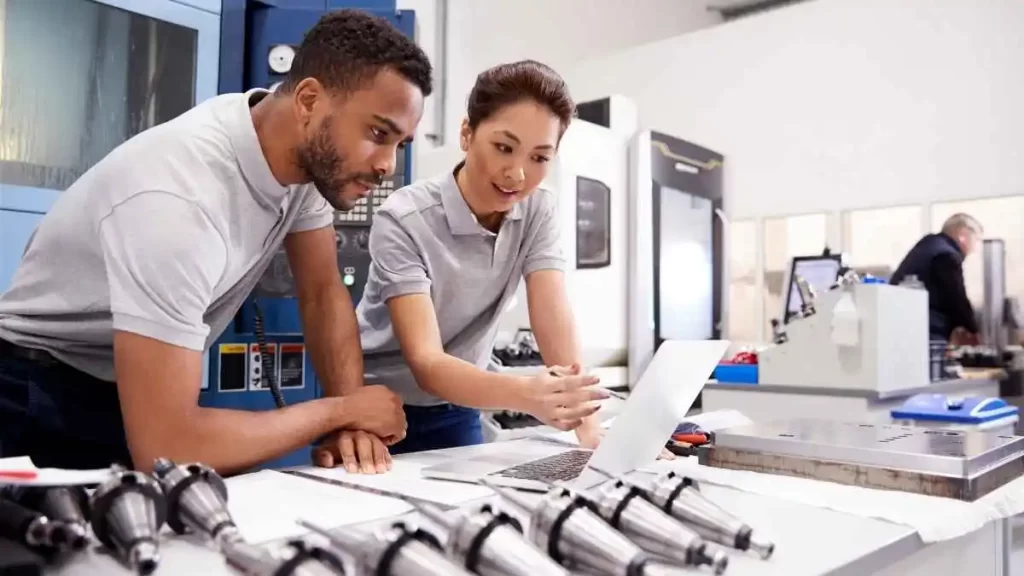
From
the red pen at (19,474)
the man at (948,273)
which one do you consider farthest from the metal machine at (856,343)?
the red pen at (19,474)

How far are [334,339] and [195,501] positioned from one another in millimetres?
643

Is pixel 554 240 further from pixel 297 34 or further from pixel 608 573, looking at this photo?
pixel 608 573

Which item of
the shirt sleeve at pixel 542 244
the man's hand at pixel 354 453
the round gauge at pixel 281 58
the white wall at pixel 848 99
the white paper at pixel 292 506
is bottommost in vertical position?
the white paper at pixel 292 506

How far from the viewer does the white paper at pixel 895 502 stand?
0.89m

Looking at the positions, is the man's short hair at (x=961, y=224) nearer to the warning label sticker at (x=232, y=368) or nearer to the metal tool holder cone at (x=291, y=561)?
the warning label sticker at (x=232, y=368)

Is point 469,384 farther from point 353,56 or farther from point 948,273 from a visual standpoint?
point 948,273

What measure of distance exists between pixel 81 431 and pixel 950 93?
4.05 meters

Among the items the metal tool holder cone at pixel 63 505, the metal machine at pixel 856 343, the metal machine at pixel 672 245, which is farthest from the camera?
the metal machine at pixel 672 245

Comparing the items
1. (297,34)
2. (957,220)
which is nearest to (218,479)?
(297,34)

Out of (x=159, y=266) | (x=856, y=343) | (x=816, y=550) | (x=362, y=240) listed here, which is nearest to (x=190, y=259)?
(x=159, y=266)

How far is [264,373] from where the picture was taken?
1.83 metres

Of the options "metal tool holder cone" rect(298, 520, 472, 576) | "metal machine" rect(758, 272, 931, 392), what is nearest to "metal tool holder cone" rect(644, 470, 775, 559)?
"metal tool holder cone" rect(298, 520, 472, 576)

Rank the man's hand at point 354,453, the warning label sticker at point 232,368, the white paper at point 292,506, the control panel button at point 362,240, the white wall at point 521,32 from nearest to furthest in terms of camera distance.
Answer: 1. the white paper at point 292,506
2. the man's hand at point 354,453
3. the warning label sticker at point 232,368
4. the control panel button at point 362,240
5. the white wall at point 521,32

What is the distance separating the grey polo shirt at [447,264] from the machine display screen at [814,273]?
2.11m
